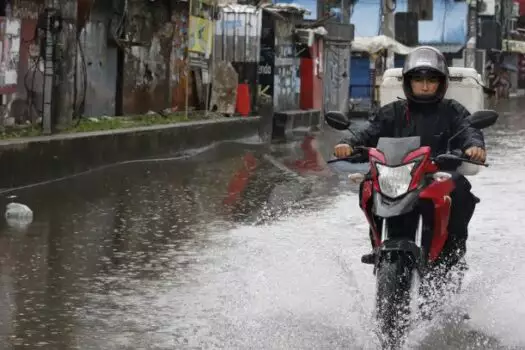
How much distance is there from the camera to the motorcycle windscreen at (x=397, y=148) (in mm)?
5652

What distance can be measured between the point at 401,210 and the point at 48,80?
9690mm

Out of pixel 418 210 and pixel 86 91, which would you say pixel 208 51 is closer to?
pixel 86 91

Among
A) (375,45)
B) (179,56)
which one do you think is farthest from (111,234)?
(375,45)

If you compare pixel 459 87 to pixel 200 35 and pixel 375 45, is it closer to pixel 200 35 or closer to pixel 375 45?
pixel 200 35

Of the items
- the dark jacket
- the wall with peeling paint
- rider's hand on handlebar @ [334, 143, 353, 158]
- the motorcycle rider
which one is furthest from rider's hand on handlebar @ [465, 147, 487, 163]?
the wall with peeling paint

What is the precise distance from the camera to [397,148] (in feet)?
18.6

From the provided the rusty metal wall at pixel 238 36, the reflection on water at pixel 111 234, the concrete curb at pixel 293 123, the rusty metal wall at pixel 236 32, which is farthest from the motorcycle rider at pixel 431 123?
the rusty metal wall at pixel 236 32

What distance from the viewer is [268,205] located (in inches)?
470

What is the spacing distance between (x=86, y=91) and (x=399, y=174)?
1265 cm

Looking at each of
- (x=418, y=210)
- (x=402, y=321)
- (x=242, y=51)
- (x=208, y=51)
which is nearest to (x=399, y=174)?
(x=418, y=210)

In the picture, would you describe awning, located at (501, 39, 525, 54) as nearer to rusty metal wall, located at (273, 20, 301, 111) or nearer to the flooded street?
rusty metal wall, located at (273, 20, 301, 111)

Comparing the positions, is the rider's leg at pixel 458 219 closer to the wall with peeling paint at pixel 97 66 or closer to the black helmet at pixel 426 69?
the black helmet at pixel 426 69

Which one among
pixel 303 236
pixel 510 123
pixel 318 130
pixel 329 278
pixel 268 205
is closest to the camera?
pixel 329 278

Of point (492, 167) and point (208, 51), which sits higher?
point (208, 51)
